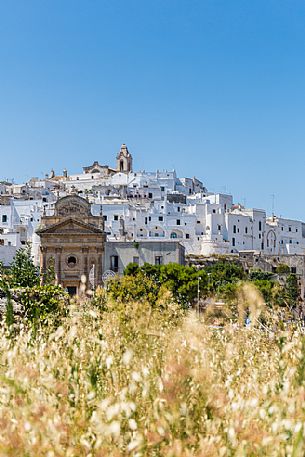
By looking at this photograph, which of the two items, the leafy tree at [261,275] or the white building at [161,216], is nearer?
the leafy tree at [261,275]

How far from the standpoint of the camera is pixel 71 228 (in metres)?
59.8

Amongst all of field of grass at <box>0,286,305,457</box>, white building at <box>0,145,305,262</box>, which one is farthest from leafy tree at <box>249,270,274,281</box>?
field of grass at <box>0,286,305,457</box>

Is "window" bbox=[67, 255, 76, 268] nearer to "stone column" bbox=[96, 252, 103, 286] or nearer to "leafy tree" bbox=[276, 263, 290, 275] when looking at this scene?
"stone column" bbox=[96, 252, 103, 286]

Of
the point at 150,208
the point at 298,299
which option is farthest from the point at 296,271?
the point at 150,208

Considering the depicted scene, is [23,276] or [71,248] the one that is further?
[71,248]

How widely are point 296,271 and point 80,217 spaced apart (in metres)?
30.4

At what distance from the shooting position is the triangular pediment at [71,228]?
59531 millimetres

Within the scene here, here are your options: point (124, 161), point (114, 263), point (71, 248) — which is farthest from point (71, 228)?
point (124, 161)

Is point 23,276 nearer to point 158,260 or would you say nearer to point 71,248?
point 71,248

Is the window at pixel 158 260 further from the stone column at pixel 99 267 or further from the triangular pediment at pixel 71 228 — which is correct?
the triangular pediment at pixel 71 228

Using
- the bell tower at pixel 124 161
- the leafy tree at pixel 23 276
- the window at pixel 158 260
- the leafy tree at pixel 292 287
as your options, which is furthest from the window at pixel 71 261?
the bell tower at pixel 124 161

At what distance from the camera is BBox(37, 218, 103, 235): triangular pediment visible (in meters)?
59.5

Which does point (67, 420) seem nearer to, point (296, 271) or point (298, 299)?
point (298, 299)

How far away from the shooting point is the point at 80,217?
60.5 metres
